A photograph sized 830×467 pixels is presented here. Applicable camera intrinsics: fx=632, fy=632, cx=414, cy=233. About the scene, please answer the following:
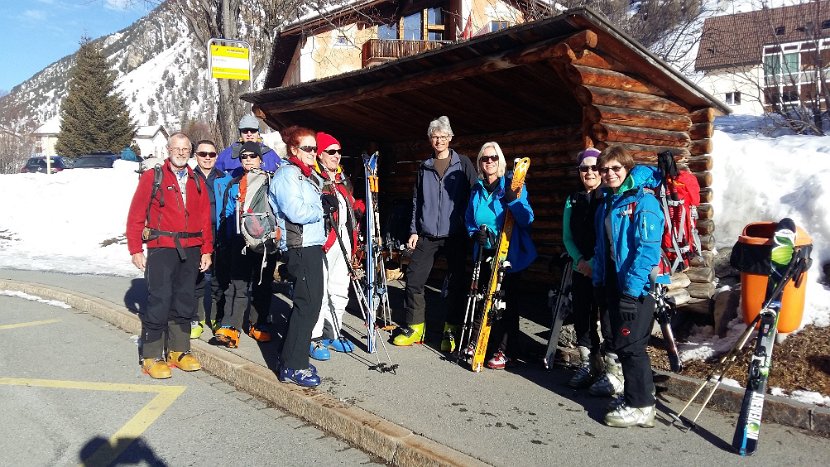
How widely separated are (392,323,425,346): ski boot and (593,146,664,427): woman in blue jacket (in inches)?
90.3

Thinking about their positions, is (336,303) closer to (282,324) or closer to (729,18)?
(282,324)

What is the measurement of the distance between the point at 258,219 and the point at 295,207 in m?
0.48

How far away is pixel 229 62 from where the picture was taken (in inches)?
448

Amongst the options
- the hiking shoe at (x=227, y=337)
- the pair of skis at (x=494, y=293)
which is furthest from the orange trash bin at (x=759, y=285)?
the hiking shoe at (x=227, y=337)

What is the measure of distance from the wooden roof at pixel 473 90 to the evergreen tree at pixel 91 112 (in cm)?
4161

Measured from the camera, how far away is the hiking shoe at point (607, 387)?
464cm

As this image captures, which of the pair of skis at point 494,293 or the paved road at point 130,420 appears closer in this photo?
the paved road at point 130,420

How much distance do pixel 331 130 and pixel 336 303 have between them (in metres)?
4.47

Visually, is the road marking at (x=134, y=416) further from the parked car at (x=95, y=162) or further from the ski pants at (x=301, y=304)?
the parked car at (x=95, y=162)

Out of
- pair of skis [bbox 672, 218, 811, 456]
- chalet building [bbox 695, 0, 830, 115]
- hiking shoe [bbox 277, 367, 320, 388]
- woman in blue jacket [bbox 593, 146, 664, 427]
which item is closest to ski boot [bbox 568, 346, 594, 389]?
woman in blue jacket [bbox 593, 146, 664, 427]

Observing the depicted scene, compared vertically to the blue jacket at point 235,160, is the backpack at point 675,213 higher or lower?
lower

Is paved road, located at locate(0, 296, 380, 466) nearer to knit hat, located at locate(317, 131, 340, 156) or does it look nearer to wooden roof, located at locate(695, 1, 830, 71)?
knit hat, located at locate(317, 131, 340, 156)

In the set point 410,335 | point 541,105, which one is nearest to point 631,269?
point 410,335

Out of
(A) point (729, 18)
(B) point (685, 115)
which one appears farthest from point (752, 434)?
(A) point (729, 18)
